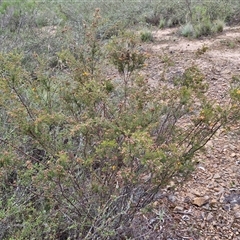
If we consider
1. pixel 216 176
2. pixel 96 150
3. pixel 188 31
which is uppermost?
pixel 96 150

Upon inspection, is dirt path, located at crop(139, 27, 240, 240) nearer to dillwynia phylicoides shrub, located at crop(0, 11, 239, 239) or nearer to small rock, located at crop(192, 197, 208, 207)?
small rock, located at crop(192, 197, 208, 207)

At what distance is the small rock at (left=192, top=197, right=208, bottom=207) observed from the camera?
2684 mm

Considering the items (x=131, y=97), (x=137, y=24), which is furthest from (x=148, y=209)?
(x=137, y=24)

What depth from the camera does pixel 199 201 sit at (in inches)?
106

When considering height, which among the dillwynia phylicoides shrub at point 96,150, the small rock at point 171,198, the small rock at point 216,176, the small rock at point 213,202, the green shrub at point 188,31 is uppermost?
the dillwynia phylicoides shrub at point 96,150

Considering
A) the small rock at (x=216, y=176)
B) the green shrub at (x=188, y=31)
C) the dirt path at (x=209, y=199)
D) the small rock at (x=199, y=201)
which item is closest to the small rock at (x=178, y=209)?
the dirt path at (x=209, y=199)

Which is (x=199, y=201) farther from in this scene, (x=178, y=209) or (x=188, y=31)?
(x=188, y=31)

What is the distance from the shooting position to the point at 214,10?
7227 millimetres

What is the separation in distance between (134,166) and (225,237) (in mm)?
866

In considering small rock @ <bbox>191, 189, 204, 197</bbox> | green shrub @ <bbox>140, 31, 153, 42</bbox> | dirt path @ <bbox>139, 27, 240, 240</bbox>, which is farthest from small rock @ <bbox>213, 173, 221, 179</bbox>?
green shrub @ <bbox>140, 31, 153, 42</bbox>

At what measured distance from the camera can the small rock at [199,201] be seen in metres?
2.68

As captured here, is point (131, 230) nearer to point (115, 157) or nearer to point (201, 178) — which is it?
point (115, 157)

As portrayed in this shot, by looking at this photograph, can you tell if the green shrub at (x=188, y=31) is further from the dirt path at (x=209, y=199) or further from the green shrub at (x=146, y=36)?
the dirt path at (x=209, y=199)

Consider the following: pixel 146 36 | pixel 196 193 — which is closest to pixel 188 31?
pixel 146 36
